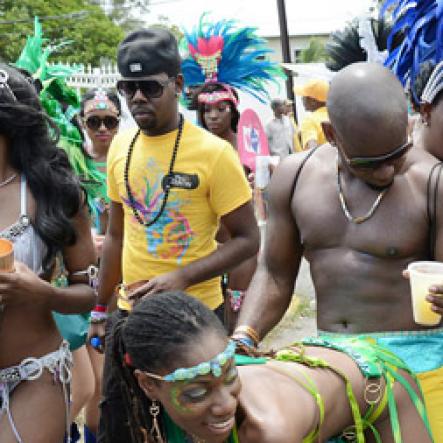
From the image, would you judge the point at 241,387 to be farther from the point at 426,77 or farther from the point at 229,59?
the point at 229,59

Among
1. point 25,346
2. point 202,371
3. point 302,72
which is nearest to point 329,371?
point 202,371

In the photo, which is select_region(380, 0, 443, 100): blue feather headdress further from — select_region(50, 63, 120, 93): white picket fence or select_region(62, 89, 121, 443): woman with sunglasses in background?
select_region(50, 63, 120, 93): white picket fence

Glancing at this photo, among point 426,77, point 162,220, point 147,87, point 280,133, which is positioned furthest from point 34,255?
point 280,133

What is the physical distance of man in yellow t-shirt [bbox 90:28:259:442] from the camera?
12.1 ft

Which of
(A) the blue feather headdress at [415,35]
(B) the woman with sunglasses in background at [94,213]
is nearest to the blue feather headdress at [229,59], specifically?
(B) the woman with sunglasses in background at [94,213]

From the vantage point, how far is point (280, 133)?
12195 mm

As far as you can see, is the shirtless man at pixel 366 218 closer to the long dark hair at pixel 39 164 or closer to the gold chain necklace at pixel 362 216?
the gold chain necklace at pixel 362 216

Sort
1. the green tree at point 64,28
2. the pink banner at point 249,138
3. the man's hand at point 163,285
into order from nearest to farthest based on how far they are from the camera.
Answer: the man's hand at point 163,285 → the pink banner at point 249,138 → the green tree at point 64,28

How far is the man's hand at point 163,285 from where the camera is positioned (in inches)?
136

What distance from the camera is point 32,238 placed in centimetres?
297

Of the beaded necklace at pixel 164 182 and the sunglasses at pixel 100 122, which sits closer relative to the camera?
the beaded necklace at pixel 164 182

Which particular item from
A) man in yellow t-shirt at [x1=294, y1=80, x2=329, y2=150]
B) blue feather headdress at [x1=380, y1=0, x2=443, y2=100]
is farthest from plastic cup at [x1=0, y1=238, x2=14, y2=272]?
man in yellow t-shirt at [x1=294, y1=80, x2=329, y2=150]

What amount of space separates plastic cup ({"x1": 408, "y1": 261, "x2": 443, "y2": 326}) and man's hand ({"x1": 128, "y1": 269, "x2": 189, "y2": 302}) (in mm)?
1269

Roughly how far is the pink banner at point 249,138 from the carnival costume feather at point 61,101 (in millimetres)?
1924
